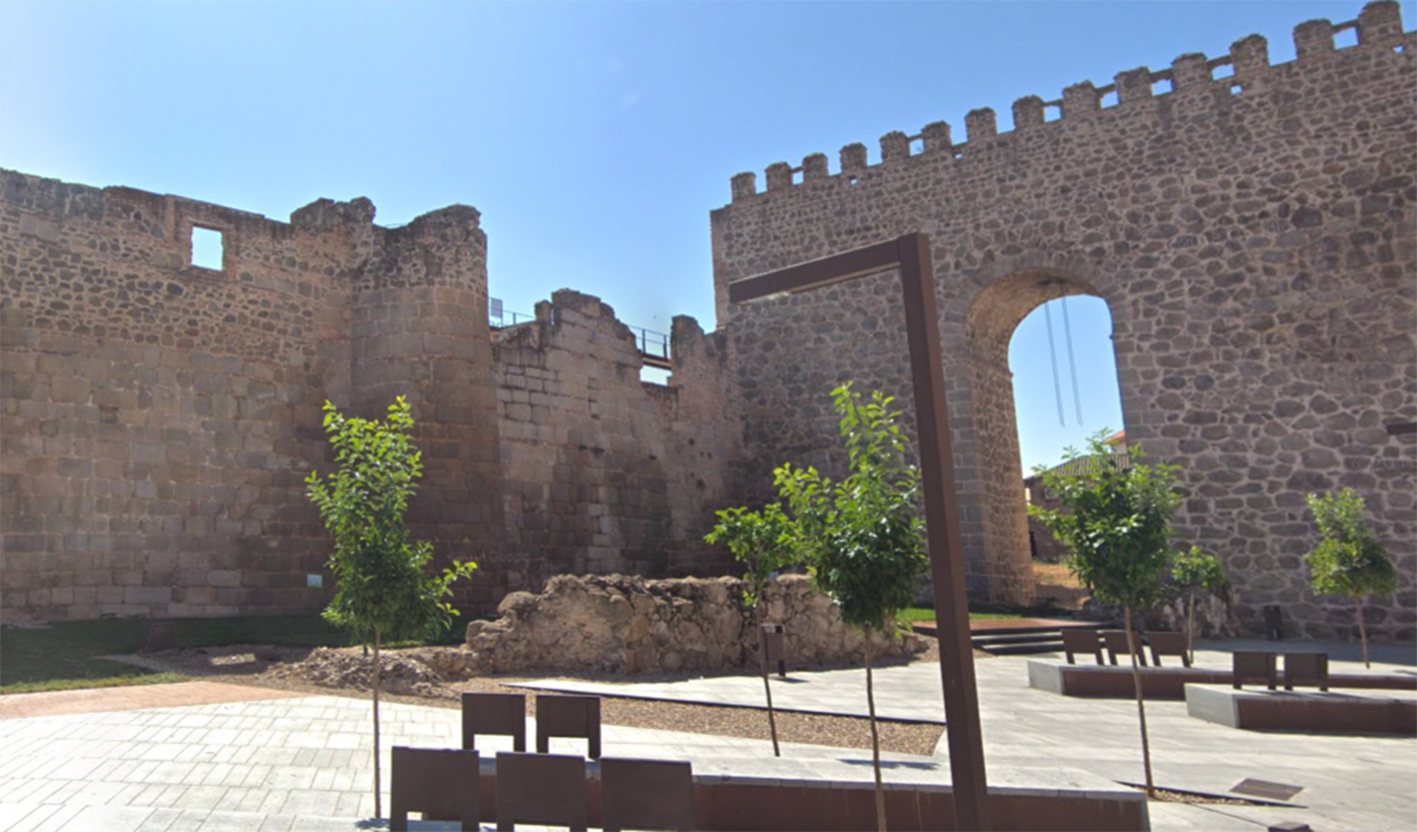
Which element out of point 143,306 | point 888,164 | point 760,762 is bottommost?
point 760,762

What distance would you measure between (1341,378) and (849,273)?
17.1m

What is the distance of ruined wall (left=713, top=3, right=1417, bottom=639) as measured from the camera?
18.4 metres

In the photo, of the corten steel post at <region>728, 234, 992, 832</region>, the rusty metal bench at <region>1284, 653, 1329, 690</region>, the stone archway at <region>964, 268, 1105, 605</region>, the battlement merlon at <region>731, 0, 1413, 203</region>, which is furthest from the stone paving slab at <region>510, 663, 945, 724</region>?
the battlement merlon at <region>731, 0, 1413, 203</region>

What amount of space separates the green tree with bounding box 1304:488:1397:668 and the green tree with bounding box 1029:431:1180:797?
5.62 m

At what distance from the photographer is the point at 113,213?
52.1ft

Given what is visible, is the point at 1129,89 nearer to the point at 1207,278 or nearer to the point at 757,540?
the point at 1207,278

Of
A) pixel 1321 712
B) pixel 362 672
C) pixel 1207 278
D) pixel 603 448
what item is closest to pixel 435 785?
pixel 362 672

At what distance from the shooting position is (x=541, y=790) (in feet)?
18.1

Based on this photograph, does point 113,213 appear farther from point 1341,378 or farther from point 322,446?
point 1341,378

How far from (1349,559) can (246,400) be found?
16.6 meters

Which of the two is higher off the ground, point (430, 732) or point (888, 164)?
point (888, 164)

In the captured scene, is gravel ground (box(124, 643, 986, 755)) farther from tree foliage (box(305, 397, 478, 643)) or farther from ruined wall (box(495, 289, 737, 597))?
ruined wall (box(495, 289, 737, 597))

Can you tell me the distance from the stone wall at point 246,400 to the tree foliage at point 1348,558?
41.0 feet

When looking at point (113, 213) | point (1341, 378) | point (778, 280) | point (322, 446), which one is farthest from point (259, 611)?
point (1341, 378)
